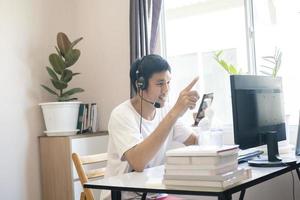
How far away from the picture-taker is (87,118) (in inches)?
134

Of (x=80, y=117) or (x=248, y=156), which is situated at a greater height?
(x=80, y=117)

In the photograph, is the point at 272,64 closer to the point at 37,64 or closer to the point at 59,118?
the point at 59,118

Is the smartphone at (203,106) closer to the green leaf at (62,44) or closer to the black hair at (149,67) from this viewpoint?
the black hair at (149,67)

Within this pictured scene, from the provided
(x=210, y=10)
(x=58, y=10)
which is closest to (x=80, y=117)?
(x=58, y=10)

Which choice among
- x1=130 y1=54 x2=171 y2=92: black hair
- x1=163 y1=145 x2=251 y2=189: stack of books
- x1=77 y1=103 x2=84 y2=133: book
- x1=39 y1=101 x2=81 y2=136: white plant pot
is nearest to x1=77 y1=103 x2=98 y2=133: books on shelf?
x1=77 y1=103 x2=84 y2=133: book

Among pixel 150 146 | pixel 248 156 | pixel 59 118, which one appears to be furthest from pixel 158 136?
pixel 59 118

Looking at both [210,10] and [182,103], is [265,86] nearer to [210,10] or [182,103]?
[182,103]

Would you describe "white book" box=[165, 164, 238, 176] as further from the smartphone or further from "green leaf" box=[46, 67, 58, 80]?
"green leaf" box=[46, 67, 58, 80]

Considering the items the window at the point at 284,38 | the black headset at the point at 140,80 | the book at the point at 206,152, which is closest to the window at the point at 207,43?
the window at the point at 284,38

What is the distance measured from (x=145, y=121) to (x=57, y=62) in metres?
1.51

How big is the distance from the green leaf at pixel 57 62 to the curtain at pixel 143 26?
0.56 m

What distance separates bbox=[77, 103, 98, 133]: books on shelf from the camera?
3.34m

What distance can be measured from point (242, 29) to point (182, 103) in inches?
57.9

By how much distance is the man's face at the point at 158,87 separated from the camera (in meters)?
1.95
